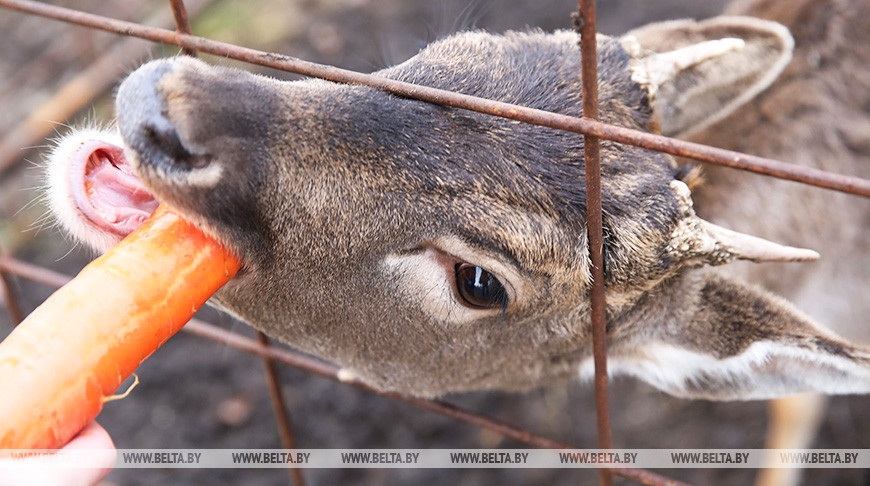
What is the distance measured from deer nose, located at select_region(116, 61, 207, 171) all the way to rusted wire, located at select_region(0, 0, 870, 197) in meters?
0.22

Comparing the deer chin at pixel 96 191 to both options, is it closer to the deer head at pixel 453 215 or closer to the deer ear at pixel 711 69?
the deer head at pixel 453 215

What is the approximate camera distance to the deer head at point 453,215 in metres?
2.04

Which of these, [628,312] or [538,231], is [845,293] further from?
[538,231]

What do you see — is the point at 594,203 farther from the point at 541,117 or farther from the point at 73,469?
the point at 73,469

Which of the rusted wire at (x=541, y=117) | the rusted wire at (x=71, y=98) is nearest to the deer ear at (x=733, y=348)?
the rusted wire at (x=541, y=117)

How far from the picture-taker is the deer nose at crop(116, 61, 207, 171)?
192cm

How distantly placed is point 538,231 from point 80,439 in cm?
142

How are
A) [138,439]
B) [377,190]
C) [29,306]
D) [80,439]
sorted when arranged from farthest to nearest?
[29,306] < [138,439] < [377,190] < [80,439]

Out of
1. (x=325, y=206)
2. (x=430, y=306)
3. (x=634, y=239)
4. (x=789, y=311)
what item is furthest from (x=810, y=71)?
(x=325, y=206)

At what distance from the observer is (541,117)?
1.72 m

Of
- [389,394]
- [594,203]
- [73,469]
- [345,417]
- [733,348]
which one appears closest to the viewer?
[73,469]

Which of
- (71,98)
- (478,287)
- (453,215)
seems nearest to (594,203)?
(453,215)

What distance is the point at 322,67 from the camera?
1.92m

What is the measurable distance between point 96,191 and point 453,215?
1.13 meters
